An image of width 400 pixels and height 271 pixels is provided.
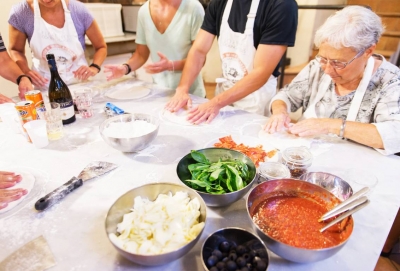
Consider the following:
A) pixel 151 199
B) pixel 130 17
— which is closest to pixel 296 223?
Result: pixel 151 199

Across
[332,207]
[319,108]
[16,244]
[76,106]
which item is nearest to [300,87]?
[319,108]

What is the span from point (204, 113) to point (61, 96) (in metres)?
0.84

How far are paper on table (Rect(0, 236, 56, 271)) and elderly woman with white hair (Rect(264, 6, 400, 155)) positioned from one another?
3.50ft

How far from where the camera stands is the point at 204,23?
1.87m

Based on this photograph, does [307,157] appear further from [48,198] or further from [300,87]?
[48,198]

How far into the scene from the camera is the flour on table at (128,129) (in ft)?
3.97

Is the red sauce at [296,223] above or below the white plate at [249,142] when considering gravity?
above

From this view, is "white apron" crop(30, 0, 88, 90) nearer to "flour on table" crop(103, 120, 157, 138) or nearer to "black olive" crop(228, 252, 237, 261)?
"flour on table" crop(103, 120, 157, 138)

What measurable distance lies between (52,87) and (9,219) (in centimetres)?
86

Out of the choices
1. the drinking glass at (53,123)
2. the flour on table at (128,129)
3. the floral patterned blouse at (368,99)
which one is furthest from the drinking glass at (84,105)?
the floral patterned blouse at (368,99)

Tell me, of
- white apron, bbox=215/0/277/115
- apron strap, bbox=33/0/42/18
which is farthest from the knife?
apron strap, bbox=33/0/42/18

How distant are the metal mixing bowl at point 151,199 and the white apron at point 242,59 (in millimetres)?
1136

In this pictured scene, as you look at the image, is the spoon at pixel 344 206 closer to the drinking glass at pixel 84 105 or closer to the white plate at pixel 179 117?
Answer: the white plate at pixel 179 117

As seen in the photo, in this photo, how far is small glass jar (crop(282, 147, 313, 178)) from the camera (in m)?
1.02
